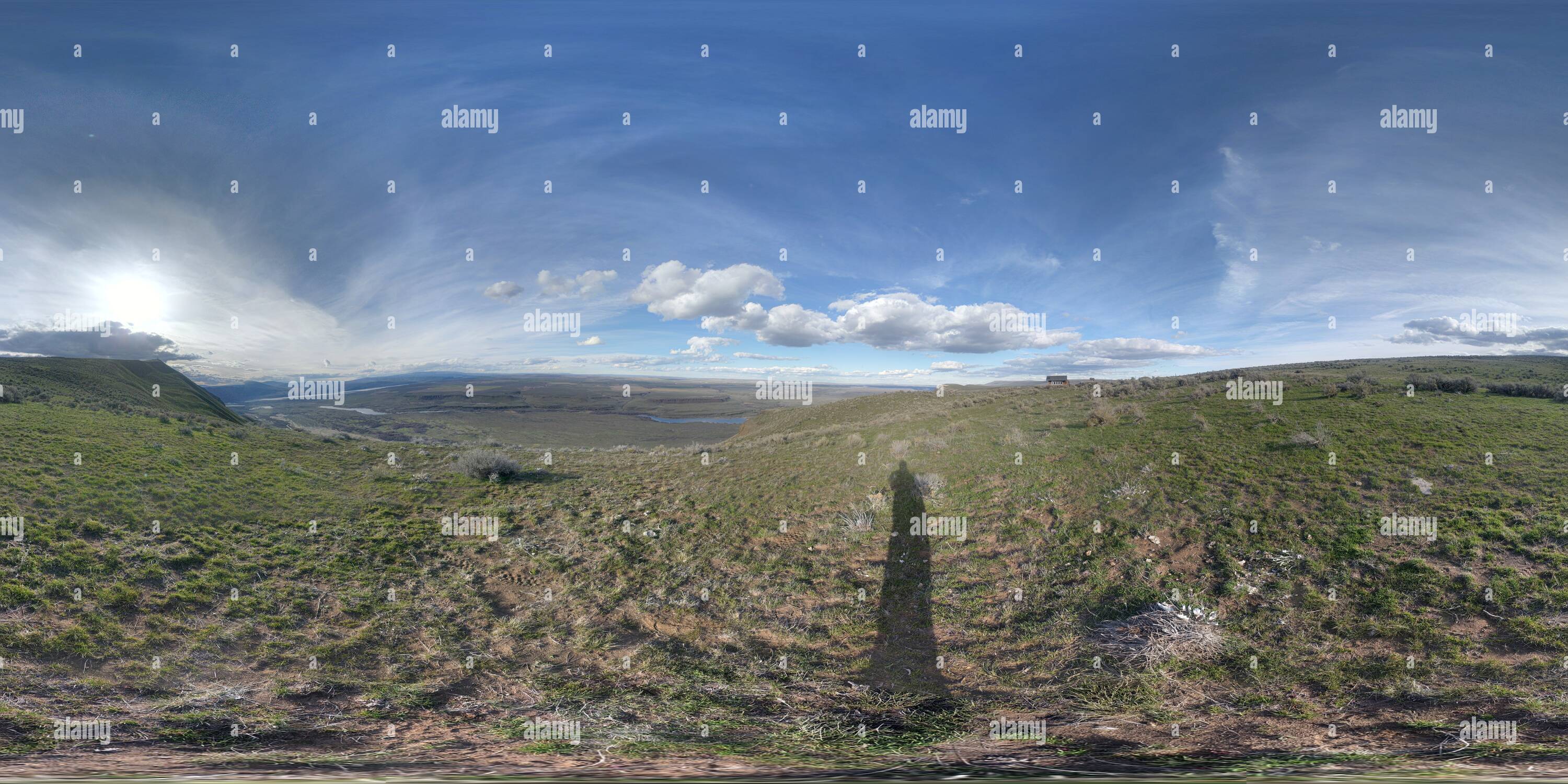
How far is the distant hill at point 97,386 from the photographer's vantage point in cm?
2073

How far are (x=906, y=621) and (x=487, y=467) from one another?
42.7 feet

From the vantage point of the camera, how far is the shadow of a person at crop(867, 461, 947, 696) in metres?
5.71

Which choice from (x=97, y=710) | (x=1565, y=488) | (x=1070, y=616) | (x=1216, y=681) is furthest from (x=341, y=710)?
(x=1565, y=488)

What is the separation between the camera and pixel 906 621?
691cm

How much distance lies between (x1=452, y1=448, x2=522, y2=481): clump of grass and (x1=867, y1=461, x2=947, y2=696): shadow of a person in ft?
37.7

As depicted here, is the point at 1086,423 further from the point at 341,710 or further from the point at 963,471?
the point at 341,710

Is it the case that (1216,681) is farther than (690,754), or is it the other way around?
(1216,681)

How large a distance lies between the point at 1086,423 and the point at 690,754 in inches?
644

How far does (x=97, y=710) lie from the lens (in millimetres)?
4707

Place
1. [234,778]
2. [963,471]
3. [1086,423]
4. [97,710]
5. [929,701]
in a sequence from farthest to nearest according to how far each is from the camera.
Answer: [1086,423] < [963,471] < [929,701] < [97,710] < [234,778]
